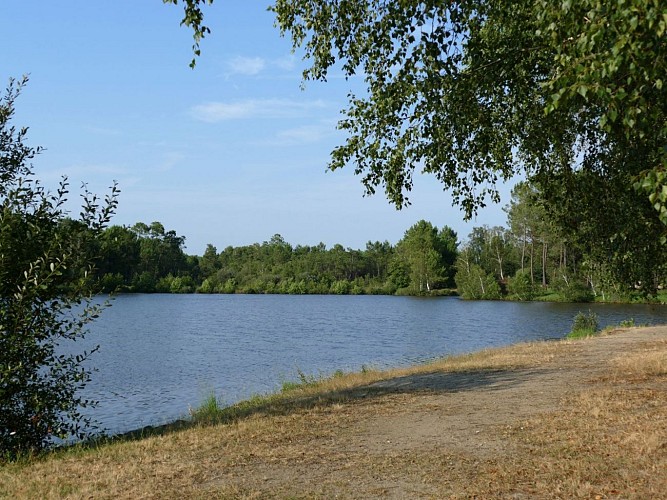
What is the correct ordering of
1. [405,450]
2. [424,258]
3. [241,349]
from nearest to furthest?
[405,450] < [241,349] < [424,258]

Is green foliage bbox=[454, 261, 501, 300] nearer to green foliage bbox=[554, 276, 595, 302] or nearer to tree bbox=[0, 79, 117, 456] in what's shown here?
green foliage bbox=[554, 276, 595, 302]

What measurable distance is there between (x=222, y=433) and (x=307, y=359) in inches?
767

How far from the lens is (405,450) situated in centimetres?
781

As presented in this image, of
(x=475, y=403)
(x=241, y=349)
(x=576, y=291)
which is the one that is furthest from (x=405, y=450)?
(x=576, y=291)

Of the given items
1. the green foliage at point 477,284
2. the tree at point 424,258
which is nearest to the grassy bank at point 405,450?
the green foliage at point 477,284

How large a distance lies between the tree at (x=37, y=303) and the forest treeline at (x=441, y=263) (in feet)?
2.08

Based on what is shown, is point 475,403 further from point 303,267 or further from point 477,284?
point 303,267

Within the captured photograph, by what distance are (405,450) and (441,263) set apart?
362 ft

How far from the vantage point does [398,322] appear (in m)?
53.2

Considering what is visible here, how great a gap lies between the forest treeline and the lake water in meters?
4.19

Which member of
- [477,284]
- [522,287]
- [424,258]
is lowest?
[522,287]

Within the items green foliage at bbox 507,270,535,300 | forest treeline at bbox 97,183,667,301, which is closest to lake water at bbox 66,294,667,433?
forest treeline at bbox 97,183,667,301

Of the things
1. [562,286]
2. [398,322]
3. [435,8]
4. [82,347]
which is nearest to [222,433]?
[435,8]

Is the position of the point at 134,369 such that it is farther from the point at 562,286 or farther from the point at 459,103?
the point at 562,286
